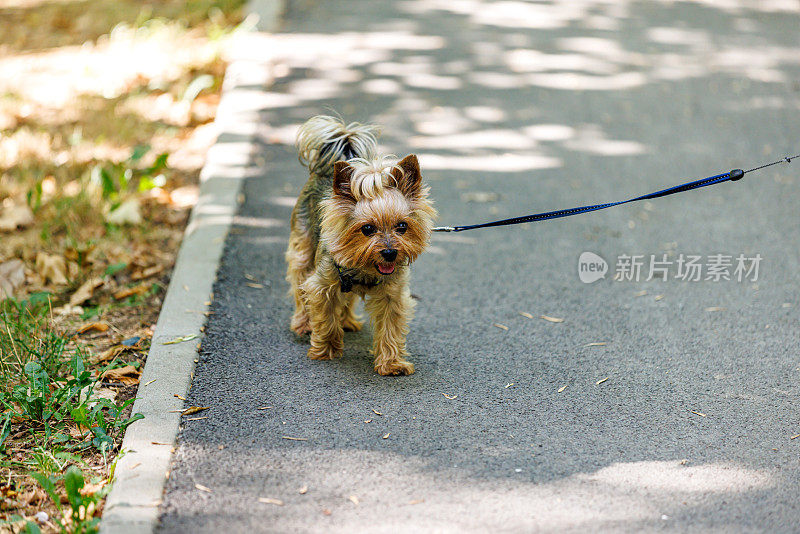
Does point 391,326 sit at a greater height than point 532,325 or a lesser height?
greater

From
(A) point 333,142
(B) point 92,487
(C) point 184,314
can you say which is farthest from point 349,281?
(B) point 92,487

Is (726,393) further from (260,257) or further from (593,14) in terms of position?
(593,14)

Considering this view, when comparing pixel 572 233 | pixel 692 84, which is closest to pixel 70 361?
pixel 572 233

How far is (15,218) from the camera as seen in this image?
6.19 metres

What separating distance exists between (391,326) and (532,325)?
3.57 feet

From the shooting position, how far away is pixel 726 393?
14.5ft

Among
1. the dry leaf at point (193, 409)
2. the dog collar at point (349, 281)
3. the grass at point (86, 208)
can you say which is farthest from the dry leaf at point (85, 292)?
the dog collar at point (349, 281)

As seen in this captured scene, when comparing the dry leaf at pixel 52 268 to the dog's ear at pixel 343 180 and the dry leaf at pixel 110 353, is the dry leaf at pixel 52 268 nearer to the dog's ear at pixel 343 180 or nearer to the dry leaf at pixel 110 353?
the dry leaf at pixel 110 353

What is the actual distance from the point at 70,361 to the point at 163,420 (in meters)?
0.78

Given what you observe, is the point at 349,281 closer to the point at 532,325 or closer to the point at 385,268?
the point at 385,268

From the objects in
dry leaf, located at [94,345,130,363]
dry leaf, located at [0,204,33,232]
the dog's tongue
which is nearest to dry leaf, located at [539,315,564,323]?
the dog's tongue

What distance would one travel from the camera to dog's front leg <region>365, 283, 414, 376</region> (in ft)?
14.6

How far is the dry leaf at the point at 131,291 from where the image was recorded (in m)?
5.29

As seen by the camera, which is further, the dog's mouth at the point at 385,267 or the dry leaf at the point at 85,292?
the dry leaf at the point at 85,292
